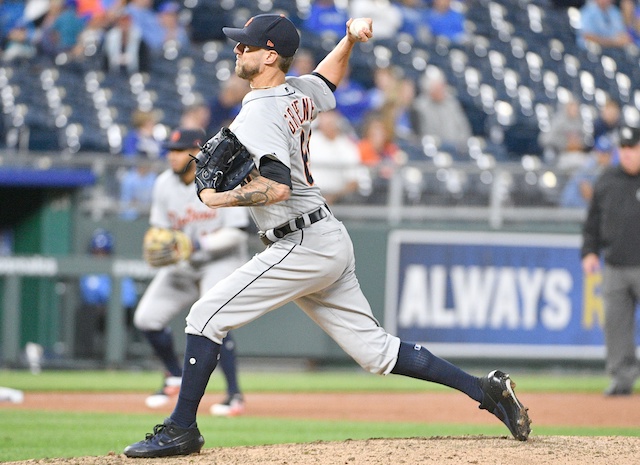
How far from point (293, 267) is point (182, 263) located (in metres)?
3.48

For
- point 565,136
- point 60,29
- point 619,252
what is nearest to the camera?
point 619,252

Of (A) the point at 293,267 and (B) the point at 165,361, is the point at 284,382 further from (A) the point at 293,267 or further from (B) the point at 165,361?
(A) the point at 293,267

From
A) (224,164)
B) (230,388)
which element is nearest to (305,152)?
(224,164)

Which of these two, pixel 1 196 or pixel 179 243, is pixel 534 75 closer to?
pixel 1 196

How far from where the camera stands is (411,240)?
12070mm

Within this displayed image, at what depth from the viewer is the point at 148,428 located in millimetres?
6766

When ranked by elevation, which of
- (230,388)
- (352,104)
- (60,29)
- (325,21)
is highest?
(325,21)

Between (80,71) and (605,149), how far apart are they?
6.74m

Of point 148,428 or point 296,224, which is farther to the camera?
point 148,428

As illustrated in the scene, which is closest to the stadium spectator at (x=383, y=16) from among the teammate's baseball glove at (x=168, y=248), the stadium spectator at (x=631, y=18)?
the stadium spectator at (x=631, y=18)

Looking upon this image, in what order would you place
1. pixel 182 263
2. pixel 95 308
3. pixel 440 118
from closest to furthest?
1. pixel 182 263
2. pixel 95 308
3. pixel 440 118

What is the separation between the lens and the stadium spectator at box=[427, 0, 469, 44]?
16.5 meters

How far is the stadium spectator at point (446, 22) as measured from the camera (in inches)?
650

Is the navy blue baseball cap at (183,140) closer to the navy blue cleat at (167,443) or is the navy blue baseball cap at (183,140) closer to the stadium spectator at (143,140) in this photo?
the navy blue cleat at (167,443)
